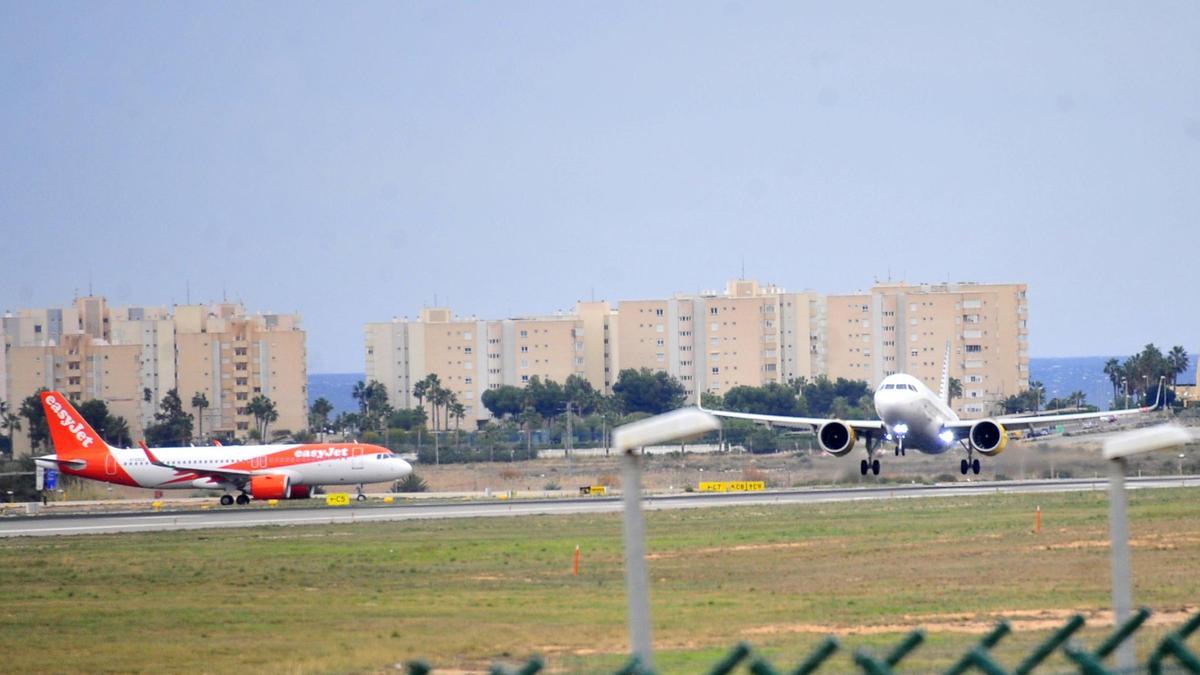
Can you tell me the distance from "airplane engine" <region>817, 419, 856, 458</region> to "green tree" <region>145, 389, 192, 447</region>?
362 ft

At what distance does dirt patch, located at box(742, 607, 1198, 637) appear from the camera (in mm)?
26219

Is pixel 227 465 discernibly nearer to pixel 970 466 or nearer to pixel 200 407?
pixel 970 466

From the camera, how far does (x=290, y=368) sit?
189 metres

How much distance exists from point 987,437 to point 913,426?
4.84m

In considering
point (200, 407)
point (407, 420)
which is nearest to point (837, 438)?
point (407, 420)

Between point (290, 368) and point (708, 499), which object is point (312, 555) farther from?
point (290, 368)

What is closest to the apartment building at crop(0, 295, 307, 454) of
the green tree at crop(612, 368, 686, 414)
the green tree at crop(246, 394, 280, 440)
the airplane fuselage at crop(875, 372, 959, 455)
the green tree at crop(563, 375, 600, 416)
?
the green tree at crop(246, 394, 280, 440)

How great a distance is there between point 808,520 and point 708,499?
48.7 ft

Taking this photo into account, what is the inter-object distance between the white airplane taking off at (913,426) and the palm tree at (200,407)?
413 feet

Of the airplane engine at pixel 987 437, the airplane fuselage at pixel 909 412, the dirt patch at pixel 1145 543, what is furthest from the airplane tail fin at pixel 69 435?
the dirt patch at pixel 1145 543

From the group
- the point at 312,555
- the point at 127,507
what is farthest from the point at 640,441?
the point at 127,507

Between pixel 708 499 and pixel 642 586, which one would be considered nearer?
pixel 642 586

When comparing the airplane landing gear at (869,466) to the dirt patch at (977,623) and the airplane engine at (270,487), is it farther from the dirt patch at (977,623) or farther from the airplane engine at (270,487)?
the dirt patch at (977,623)

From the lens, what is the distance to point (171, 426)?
17038 centimetres
